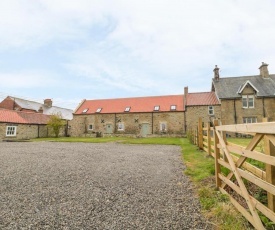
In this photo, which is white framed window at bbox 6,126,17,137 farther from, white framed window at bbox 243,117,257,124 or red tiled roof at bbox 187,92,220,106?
white framed window at bbox 243,117,257,124

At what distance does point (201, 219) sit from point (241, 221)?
676mm

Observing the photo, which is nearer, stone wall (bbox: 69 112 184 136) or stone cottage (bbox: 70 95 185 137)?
stone wall (bbox: 69 112 184 136)

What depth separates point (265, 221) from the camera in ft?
10.8

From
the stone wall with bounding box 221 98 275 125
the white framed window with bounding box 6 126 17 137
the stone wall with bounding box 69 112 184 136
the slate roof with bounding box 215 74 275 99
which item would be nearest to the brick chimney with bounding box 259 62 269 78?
the slate roof with bounding box 215 74 275 99

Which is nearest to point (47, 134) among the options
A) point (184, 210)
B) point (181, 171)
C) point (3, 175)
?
point (3, 175)

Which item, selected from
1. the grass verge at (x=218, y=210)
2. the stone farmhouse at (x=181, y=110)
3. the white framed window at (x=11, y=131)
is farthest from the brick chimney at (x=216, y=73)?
the white framed window at (x=11, y=131)

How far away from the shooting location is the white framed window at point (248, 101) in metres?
29.9

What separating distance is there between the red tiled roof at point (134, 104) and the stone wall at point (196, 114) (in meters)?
1.54

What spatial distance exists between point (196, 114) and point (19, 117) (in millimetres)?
28740

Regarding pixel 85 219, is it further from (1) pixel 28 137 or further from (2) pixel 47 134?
(2) pixel 47 134

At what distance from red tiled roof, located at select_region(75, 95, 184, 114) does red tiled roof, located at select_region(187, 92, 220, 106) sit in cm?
158

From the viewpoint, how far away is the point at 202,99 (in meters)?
33.2

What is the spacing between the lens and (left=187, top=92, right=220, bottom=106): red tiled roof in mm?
31969

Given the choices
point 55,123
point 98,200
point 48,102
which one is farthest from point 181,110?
point 48,102
